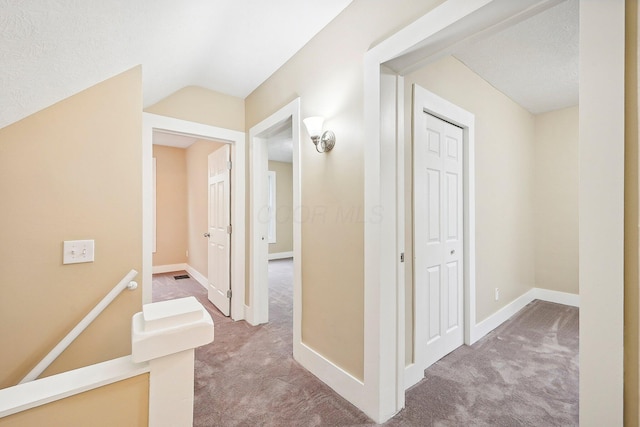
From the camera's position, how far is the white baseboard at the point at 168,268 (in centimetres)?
532

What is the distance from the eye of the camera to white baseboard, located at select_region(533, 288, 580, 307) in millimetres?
3443

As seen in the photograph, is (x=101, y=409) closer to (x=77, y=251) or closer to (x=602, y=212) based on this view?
(x=77, y=251)

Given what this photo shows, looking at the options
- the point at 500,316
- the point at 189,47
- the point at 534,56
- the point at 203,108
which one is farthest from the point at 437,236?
the point at 203,108

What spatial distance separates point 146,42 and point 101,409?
1.74 metres

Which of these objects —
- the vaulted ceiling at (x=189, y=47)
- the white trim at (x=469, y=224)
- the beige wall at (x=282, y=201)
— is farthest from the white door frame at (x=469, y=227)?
the beige wall at (x=282, y=201)

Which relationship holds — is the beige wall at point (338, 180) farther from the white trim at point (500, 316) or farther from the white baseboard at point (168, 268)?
the white baseboard at point (168, 268)

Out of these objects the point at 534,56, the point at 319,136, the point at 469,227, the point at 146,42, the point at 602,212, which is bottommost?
the point at 469,227

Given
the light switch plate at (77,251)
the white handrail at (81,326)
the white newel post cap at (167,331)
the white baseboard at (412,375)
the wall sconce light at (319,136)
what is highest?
the wall sconce light at (319,136)

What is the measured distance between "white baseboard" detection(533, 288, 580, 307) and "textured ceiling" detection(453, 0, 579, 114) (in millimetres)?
2496

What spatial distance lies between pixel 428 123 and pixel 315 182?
40.1 inches

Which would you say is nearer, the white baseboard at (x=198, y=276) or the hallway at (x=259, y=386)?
the hallway at (x=259, y=386)

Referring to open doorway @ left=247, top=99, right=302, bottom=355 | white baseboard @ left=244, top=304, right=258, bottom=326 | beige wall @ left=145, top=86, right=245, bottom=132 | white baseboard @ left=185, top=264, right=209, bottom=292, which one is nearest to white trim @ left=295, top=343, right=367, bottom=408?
open doorway @ left=247, top=99, right=302, bottom=355

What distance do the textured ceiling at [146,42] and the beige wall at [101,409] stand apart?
3.44ft

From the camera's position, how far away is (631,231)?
2.72 ft
